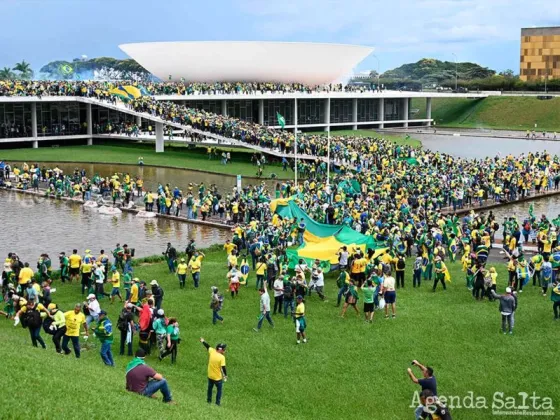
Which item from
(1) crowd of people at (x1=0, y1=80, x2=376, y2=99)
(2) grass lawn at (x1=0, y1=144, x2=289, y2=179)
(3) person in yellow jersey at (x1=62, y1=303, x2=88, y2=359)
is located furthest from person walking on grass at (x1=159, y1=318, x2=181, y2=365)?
A: (1) crowd of people at (x1=0, y1=80, x2=376, y2=99)

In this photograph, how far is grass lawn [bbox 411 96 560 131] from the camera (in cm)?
7856

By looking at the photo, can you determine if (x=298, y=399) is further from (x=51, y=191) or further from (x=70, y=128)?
(x=70, y=128)

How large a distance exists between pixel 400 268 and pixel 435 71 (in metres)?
154

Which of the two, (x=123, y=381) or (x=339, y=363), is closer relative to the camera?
(x=123, y=381)

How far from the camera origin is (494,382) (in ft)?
44.8

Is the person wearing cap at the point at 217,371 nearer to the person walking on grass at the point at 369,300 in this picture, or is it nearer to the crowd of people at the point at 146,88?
the person walking on grass at the point at 369,300

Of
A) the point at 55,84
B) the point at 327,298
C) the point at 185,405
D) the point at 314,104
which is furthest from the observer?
the point at 314,104

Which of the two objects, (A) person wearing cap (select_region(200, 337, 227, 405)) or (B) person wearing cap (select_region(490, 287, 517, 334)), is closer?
(A) person wearing cap (select_region(200, 337, 227, 405))

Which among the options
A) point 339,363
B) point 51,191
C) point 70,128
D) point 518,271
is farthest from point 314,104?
point 339,363

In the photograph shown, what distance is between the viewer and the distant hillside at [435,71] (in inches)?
5605

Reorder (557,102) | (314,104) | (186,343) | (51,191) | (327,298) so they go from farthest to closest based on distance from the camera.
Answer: (557,102), (314,104), (51,191), (327,298), (186,343)

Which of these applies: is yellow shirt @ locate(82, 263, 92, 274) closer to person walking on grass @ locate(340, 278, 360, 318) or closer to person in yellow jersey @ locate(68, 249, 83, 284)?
person in yellow jersey @ locate(68, 249, 83, 284)

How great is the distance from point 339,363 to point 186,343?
10.5 feet
